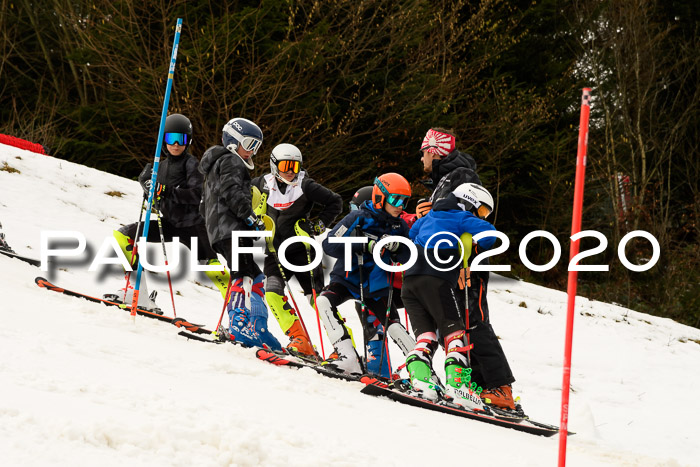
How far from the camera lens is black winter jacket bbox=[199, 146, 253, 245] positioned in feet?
18.8

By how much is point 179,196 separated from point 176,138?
543 mm

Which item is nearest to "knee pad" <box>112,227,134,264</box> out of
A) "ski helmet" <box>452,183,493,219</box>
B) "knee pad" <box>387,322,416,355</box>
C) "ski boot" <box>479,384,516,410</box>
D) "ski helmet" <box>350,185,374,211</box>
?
"ski helmet" <box>350,185,374,211</box>

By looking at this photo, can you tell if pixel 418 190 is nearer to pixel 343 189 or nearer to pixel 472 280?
pixel 343 189

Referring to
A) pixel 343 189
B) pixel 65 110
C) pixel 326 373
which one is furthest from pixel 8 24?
pixel 326 373

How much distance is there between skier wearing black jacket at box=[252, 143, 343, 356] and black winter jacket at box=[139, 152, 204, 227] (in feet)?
2.23

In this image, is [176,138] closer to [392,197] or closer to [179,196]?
[179,196]

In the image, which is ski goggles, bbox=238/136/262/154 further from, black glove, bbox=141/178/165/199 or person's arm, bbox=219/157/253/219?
black glove, bbox=141/178/165/199

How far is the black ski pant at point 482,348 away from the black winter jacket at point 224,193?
1.86 meters

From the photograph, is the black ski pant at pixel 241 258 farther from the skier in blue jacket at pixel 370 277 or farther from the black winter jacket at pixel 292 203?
the skier in blue jacket at pixel 370 277

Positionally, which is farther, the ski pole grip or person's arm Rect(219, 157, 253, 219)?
person's arm Rect(219, 157, 253, 219)

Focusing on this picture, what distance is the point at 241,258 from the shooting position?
5.92 metres

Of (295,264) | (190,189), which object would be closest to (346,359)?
(295,264)

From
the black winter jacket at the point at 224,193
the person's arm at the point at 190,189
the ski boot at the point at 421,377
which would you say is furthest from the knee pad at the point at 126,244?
the ski boot at the point at 421,377

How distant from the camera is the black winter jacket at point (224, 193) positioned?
5.74 meters
